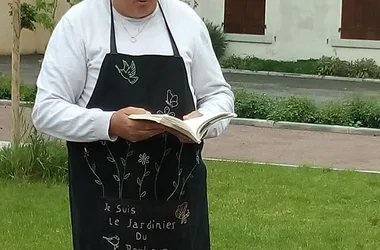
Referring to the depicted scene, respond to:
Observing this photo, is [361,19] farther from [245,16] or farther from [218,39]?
[218,39]

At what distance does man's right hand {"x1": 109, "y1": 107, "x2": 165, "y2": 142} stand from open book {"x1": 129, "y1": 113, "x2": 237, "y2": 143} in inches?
1.0

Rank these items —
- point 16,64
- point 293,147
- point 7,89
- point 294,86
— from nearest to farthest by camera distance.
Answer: point 16,64, point 293,147, point 7,89, point 294,86

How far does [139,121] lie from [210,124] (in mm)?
260

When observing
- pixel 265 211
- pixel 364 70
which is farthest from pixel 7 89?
pixel 364 70

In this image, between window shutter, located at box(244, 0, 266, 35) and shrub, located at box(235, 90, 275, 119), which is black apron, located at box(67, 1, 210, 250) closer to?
shrub, located at box(235, 90, 275, 119)

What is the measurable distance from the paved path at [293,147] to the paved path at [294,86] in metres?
4.62

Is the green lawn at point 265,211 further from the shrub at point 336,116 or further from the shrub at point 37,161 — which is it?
the shrub at point 336,116

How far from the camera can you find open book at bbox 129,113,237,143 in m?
2.49

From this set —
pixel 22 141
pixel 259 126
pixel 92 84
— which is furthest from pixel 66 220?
pixel 259 126

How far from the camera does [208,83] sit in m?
2.91

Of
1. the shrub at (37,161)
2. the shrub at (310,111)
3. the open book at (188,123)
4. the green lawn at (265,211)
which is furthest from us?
the shrub at (310,111)

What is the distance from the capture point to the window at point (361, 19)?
21844mm

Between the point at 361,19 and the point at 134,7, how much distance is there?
20037 millimetres

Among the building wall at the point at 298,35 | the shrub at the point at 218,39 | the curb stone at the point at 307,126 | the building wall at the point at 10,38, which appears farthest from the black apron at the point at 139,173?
the building wall at the point at 10,38
